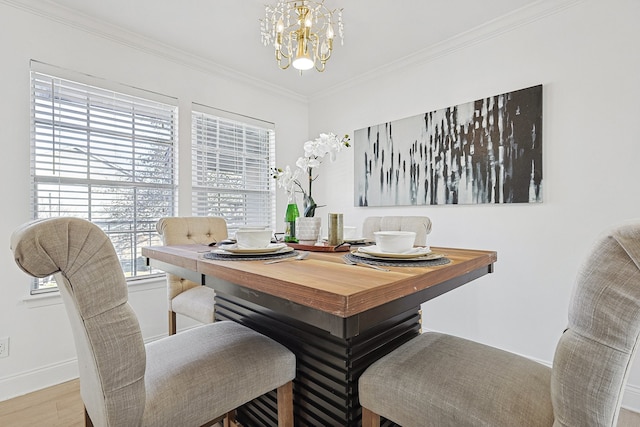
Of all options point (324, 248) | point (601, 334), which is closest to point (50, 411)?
point (324, 248)

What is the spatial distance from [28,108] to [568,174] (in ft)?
11.8

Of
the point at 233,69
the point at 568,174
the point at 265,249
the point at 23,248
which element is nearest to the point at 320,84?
the point at 233,69

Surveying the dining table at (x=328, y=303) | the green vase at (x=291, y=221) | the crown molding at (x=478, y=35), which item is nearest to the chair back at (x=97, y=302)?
the dining table at (x=328, y=303)

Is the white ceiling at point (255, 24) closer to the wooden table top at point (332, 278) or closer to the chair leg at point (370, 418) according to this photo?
the wooden table top at point (332, 278)

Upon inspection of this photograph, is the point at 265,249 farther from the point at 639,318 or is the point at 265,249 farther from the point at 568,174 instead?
the point at 568,174

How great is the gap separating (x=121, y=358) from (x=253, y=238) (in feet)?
1.98

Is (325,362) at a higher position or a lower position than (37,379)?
higher

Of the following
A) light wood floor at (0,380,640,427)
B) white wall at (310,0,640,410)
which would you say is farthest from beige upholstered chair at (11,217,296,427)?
white wall at (310,0,640,410)

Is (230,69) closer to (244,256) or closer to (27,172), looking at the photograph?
(27,172)

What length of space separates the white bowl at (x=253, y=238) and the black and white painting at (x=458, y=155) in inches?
73.2

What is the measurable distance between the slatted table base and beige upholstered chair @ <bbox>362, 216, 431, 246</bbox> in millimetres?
713

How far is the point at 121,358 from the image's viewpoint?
0.84m

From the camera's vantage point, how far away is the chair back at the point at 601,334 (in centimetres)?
60

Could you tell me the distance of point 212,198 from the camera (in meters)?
3.11
